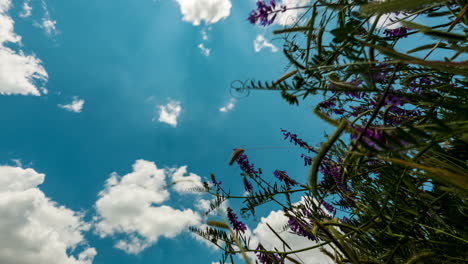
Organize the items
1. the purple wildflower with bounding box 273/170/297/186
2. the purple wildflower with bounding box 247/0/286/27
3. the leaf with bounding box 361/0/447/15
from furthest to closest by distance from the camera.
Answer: the purple wildflower with bounding box 273/170/297/186
the purple wildflower with bounding box 247/0/286/27
the leaf with bounding box 361/0/447/15

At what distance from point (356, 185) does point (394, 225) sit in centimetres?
25

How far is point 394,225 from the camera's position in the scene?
1168 mm

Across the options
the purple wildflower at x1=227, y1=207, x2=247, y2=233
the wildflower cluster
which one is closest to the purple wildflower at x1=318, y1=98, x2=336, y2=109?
the wildflower cluster

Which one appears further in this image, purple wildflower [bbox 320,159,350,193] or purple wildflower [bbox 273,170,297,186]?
purple wildflower [bbox 273,170,297,186]

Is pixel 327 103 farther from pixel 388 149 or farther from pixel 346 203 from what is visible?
pixel 388 149

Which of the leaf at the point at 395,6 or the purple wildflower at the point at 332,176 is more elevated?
the purple wildflower at the point at 332,176

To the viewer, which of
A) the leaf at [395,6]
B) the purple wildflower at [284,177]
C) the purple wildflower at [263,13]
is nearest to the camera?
the leaf at [395,6]

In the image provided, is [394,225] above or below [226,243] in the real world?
below

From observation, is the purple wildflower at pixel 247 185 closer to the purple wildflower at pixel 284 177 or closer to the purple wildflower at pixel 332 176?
the purple wildflower at pixel 284 177

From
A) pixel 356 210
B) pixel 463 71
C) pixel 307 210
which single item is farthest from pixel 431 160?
pixel 307 210

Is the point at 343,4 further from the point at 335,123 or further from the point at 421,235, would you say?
the point at 421,235

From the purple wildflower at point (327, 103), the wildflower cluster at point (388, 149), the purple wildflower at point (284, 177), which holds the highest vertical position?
the purple wildflower at point (327, 103)

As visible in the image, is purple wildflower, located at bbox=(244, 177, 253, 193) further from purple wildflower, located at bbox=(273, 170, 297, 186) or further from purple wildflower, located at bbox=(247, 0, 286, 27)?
purple wildflower, located at bbox=(247, 0, 286, 27)

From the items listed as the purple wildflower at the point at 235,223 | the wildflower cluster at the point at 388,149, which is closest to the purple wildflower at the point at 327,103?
the wildflower cluster at the point at 388,149
